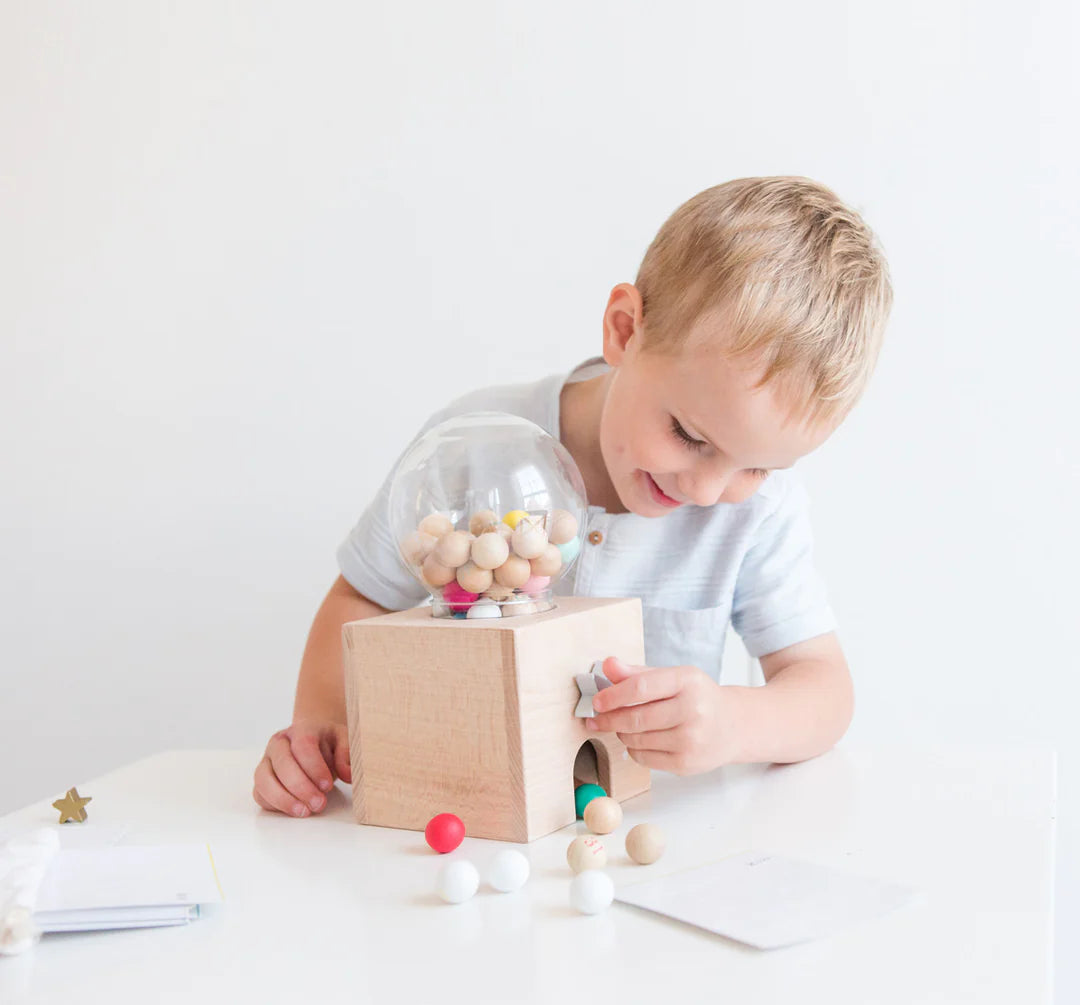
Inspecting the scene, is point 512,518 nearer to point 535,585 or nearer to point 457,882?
point 535,585

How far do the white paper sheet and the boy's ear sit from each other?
463 millimetres

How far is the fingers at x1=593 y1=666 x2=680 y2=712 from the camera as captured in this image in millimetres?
782

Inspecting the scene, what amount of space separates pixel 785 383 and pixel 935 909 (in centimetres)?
39

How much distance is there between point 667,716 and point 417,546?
219 millimetres

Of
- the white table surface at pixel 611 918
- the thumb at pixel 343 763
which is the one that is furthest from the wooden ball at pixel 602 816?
the thumb at pixel 343 763

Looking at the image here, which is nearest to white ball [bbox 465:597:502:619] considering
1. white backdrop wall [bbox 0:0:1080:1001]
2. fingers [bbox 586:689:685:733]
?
fingers [bbox 586:689:685:733]

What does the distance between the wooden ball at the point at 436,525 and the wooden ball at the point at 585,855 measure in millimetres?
242

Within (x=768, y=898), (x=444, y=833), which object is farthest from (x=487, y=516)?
(x=768, y=898)

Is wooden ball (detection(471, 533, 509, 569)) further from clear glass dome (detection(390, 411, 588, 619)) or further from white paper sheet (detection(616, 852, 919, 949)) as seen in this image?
white paper sheet (detection(616, 852, 919, 949))

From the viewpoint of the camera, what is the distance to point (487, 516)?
830 millimetres

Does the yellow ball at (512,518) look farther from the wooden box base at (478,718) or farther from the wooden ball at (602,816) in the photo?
the wooden ball at (602,816)

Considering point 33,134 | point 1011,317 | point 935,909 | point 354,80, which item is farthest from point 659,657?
point 33,134

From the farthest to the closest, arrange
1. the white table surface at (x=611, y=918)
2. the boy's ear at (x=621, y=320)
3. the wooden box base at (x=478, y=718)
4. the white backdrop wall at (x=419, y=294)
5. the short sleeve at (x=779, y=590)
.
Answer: the white backdrop wall at (x=419, y=294), the short sleeve at (x=779, y=590), the boy's ear at (x=621, y=320), the wooden box base at (x=478, y=718), the white table surface at (x=611, y=918)

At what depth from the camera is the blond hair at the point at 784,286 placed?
0.86 meters
